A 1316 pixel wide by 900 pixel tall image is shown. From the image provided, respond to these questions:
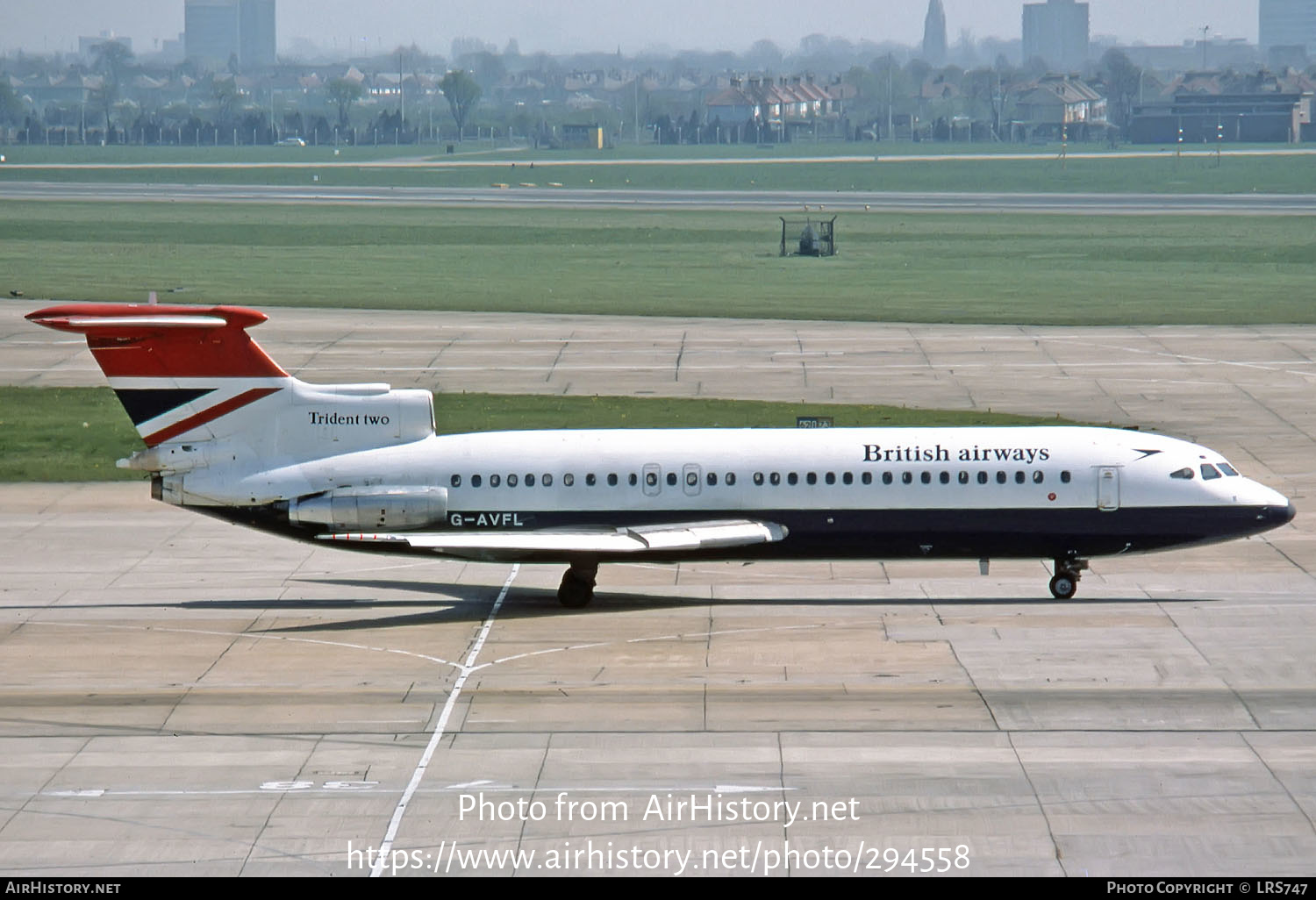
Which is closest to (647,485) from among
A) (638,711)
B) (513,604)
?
(513,604)

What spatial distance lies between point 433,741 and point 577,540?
9000 mm

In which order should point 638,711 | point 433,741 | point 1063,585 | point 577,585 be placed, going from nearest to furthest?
Answer: 1. point 433,741
2. point 638,711
3. point 577,585
4. point 1063,585

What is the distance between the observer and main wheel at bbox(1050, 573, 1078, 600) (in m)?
34.8

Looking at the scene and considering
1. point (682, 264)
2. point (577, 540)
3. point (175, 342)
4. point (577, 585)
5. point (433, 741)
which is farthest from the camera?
point (682, 264)

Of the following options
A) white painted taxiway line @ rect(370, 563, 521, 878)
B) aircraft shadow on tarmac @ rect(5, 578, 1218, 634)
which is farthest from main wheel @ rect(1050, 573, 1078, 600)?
white painted taxiway line @ rect(370, 563, 521, 878)

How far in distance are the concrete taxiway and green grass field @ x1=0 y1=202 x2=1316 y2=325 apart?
1718 inches

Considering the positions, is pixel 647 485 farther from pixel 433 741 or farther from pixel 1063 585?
pixel 433 741

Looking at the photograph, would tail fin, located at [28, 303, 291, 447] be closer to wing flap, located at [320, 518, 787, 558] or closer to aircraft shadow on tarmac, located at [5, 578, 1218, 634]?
wing flap, located at [320, 518, 787, 558]

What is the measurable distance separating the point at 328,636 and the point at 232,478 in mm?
4174

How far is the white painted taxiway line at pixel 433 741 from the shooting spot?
21.0 meters

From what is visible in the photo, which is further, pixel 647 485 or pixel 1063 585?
pixel 1063 585

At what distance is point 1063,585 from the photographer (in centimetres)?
3488

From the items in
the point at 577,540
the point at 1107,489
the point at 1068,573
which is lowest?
the point at 1068,573
